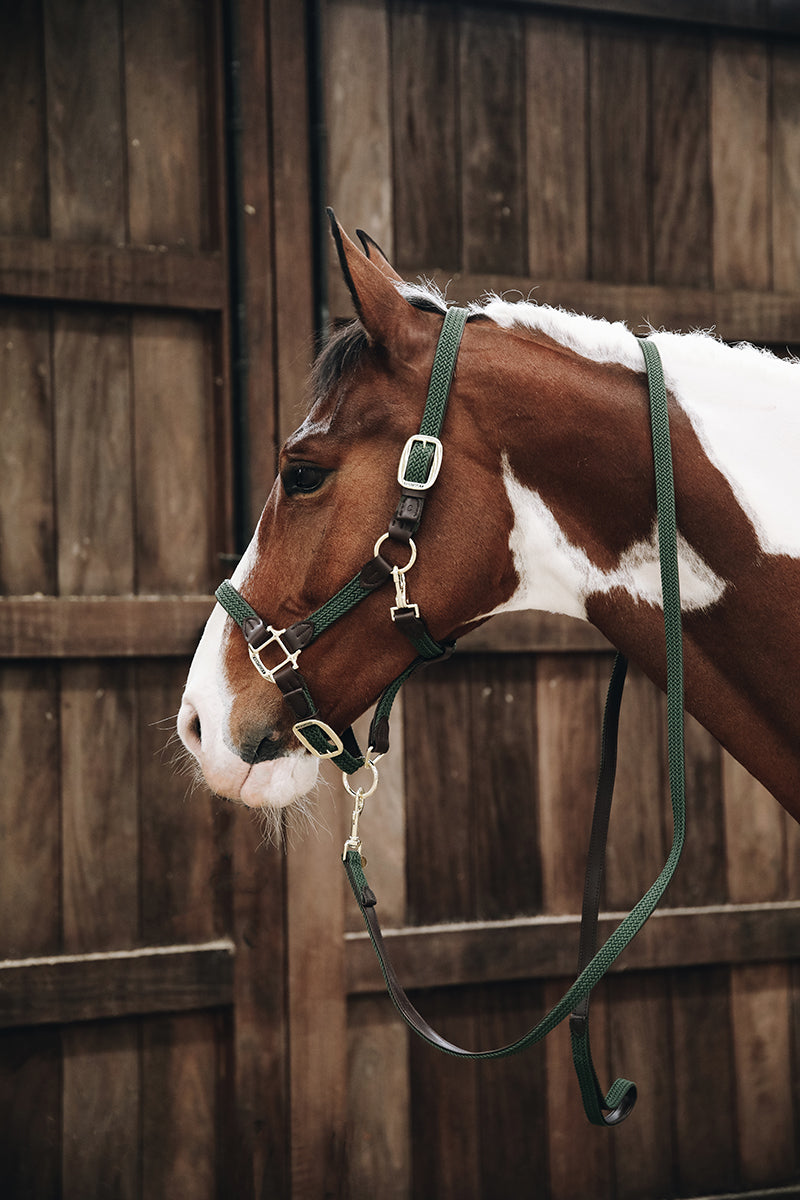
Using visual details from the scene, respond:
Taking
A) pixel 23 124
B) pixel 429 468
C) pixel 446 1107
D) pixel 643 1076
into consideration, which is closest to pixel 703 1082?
pixel 643 1076

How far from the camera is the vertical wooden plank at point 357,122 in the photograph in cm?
230

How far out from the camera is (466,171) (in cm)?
240

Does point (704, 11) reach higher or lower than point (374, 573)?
higher

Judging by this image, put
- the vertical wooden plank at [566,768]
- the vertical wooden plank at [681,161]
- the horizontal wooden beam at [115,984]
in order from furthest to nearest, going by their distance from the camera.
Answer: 1. the vertical wooden plank at [681,161]
2. the vertical wooden plank at [566,768]
3. the horizontal wooden beam at [115,984]

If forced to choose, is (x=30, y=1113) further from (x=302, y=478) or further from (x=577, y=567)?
(x=577, y=567)

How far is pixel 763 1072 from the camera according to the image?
8.41 feet

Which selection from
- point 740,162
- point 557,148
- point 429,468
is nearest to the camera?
point 429,468

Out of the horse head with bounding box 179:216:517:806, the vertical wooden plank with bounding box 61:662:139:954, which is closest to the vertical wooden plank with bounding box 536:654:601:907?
the vertical wooden plank with bounding box 61:662:139:954

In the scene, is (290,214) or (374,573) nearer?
(374,573)

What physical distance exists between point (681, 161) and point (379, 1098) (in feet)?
7.33

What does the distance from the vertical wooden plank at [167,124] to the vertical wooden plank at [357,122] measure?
27cm

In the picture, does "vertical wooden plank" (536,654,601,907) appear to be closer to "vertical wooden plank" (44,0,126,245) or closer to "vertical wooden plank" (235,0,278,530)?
"vertical wooden plank" (235,0,278,530)

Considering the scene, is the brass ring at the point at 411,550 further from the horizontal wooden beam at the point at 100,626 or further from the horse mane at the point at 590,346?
the horizontal wooden beam at the point at 100,626

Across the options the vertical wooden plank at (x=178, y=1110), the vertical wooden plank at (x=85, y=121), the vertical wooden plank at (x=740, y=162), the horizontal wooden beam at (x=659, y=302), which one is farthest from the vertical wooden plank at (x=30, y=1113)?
the vertical wooden plank at (x=740, y=162)
